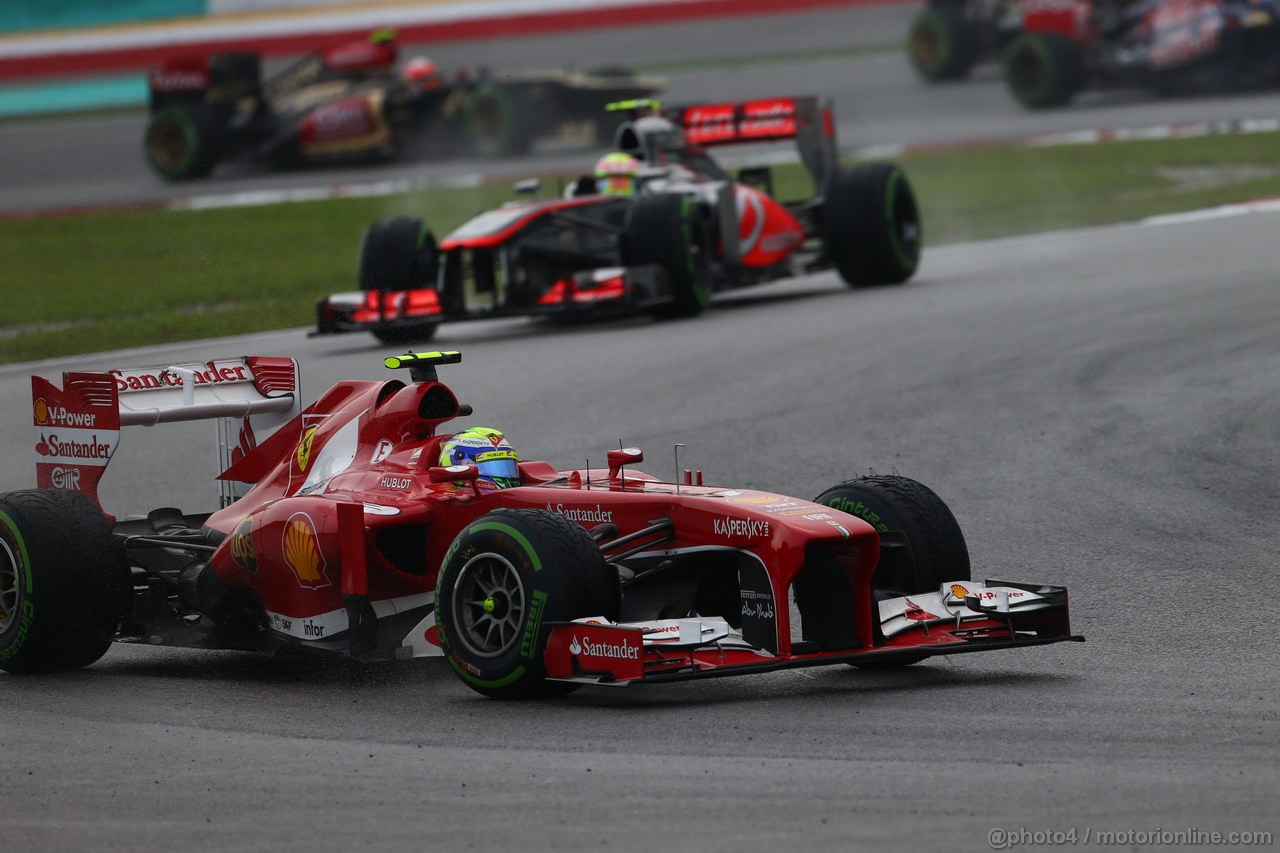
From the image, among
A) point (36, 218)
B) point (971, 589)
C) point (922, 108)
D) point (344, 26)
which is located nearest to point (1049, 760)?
point (971, 589)

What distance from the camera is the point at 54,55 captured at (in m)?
43.2

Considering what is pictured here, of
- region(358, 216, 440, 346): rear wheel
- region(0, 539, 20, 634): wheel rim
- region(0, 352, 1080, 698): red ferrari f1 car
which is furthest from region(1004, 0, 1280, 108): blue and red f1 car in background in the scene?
region(0, 539, 20, 634): wheel rim

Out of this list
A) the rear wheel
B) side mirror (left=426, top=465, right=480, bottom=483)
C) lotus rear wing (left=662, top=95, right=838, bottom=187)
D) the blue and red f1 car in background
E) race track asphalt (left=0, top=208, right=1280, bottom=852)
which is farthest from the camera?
the blue and red f1 car in background

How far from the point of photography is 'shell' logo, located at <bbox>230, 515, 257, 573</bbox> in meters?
8.25

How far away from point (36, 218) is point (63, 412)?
68.7 feet

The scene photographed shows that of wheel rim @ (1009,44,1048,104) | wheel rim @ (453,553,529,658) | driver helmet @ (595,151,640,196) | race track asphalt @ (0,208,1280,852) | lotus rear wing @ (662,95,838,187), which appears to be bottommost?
race track asphalt @ (0,208,1280,852)

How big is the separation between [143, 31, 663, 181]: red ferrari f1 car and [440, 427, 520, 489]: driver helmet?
24.6m

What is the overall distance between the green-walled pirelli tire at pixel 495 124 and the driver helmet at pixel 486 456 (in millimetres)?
25157

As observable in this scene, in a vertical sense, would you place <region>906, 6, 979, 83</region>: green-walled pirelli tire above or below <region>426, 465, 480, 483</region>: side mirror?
above

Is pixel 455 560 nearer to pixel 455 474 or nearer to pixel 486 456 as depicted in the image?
pixel 455 474

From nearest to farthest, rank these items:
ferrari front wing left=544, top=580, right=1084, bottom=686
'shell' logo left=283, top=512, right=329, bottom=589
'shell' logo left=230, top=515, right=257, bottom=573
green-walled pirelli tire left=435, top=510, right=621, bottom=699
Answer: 1. ferrari front wing left=544, top=580, right=1084, bottom=686
2. green-walled pirelli tire left=435, top=510, right=621, bottom=699
3. 'shell' logo left=283, top=512, right=329, bottom=589
4. 'shell' logo left=230, top=515, right=257, bottom=573

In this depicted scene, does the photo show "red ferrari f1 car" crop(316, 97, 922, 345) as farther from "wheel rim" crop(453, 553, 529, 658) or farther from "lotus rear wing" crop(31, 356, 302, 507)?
"wheel rim" crop(453, 553, 529, 658)

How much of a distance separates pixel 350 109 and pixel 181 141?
2.80 m

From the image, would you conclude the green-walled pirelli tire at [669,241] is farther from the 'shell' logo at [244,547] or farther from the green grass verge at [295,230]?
the 'shell' logo at [244,547]
